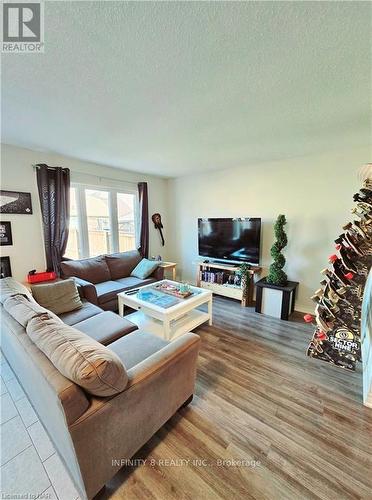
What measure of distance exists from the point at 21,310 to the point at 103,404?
83cm

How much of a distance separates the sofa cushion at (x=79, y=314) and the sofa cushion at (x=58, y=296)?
6 centimetres

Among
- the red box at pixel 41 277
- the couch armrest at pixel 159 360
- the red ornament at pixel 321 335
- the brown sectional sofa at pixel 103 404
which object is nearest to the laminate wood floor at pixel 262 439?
the brown sectional sofa at pixel 103 404

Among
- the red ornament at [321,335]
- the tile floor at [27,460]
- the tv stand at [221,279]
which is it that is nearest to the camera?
the tile floor at [27,460]

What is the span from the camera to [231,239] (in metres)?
3.58

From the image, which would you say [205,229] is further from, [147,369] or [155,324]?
[147,369]

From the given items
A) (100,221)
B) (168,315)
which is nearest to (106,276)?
(100,221)

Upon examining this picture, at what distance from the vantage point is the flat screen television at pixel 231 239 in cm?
334

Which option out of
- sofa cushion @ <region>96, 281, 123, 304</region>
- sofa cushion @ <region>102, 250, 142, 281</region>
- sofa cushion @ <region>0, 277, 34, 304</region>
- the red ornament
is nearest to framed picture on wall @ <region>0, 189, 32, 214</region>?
sofa cushion @ <region>0, 277, 34, 304</region>

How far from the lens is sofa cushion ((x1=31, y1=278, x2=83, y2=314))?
2.19 meters

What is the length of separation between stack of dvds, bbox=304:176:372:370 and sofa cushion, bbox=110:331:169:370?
5.02 feet

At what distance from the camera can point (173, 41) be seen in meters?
1.03

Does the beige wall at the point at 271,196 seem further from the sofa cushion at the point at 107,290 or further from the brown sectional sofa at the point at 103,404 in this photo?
the brown sectional sofa at the point at 103,404

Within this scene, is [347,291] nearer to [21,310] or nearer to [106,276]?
[21,310]

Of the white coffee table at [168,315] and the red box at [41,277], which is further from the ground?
the red box at [41,277]
